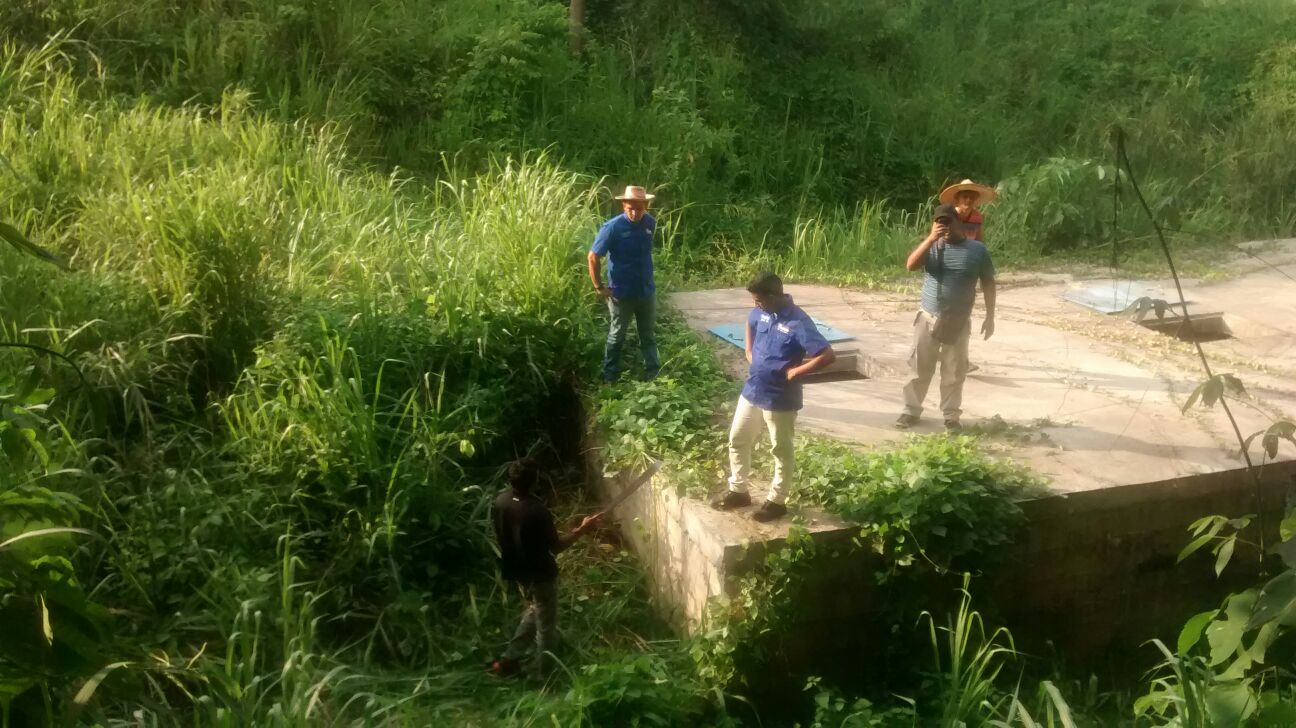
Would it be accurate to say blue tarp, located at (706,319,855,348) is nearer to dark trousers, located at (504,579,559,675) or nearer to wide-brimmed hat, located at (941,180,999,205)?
wide-brimmed hat, located at (941,180,999,205)

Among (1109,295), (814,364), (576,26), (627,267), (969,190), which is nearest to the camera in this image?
(814,364)

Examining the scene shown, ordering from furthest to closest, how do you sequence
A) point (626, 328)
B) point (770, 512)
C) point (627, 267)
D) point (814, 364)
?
point (626, 328) → point (627, 267) → point (770, 512) → point (814, 364)

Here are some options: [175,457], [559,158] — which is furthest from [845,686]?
[559,158]

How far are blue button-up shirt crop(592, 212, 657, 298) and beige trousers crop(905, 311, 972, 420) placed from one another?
4.94 ft

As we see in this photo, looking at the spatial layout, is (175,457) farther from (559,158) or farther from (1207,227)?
(1207,227)

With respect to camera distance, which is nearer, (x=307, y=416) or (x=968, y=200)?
(x=307, y=416)

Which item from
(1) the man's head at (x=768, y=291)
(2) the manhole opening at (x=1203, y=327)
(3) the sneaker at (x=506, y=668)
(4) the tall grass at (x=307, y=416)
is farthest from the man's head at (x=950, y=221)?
(3) the sneaker at (x=506, y=668)

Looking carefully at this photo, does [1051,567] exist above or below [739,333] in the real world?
below

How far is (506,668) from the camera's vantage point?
481 cm

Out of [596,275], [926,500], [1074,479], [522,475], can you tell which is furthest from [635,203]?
[1074,479]

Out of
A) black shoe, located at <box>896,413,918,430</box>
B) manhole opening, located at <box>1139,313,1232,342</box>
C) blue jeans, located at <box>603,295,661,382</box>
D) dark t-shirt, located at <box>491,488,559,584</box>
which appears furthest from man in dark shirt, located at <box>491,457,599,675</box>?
manhole opening, located at <box>1139,313,1232,342</box>

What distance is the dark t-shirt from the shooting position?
15.0 feet

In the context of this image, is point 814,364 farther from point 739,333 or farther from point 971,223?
point 739,333

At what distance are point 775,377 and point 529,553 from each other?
129cm
